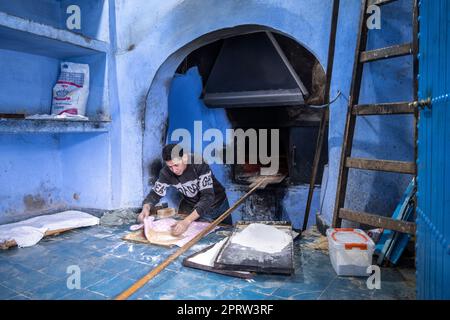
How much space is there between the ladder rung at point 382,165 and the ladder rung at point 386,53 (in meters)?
0.82

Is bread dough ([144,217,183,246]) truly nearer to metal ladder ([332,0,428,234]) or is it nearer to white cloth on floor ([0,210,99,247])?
white cloth on floor ([0,210,99,247])

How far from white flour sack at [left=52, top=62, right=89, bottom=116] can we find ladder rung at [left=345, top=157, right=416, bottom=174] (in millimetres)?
3013

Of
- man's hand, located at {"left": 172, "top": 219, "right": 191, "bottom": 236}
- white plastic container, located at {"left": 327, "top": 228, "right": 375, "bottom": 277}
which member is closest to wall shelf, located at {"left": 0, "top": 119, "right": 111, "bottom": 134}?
man's hand, located at {"left": 172, "top": 219, "right": 191, "bottom": 236}

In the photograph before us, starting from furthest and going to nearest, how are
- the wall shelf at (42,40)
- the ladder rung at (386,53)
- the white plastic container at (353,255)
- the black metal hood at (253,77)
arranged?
1. the black metal hood at (253,77)
2. the wall shelf at (42,40)
3. the ladder rung at (386,53)
4. the white plastic container at (353,255)

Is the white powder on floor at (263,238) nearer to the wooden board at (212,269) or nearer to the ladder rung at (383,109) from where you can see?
the wooden board at (212,269)

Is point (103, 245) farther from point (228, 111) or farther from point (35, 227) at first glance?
point (228, 111)

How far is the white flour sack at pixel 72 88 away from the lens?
147 inches

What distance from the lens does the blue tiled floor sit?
210cm

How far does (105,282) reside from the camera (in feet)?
7.47

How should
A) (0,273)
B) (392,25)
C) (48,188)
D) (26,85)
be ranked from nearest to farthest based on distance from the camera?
(0,273) < (392,25) < (26,85) < (48,188)

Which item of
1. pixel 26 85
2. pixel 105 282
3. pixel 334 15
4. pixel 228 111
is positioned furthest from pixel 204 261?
pixel 228 111

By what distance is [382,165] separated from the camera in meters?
2.52

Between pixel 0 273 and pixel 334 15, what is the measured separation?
3485mm

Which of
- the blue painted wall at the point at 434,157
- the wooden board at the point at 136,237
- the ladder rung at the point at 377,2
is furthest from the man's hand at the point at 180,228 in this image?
the ladder rung at the point at 377,2
